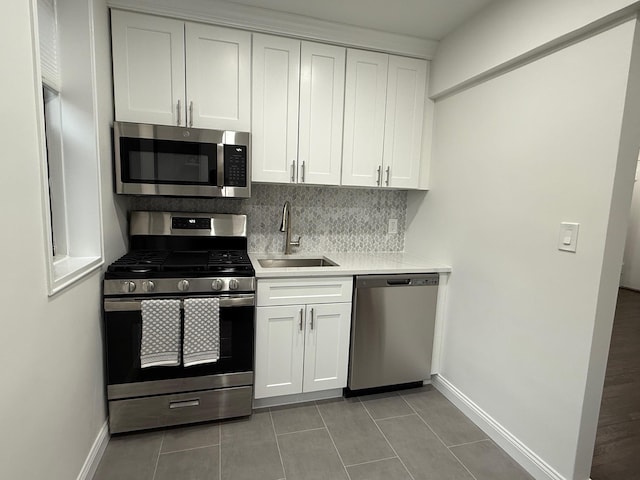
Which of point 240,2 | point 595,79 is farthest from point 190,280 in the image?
point 595,79

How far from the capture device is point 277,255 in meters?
2.55

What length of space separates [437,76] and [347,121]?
73 cm

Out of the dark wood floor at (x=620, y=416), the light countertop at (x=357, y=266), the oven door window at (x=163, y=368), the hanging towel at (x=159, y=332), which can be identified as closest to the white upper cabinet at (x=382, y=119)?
the light countertop at (x=357, y=266)

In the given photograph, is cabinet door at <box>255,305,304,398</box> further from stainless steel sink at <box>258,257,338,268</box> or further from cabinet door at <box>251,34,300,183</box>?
cabinet door at <box>251,34,300,183</box>

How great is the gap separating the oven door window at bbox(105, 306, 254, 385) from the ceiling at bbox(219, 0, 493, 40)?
181 centimetres

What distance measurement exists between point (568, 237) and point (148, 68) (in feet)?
A: 7.78

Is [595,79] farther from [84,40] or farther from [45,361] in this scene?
[45,361]

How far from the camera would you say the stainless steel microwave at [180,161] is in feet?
6.26

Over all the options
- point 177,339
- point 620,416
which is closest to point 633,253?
point 620,416

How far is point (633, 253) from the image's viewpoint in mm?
5277

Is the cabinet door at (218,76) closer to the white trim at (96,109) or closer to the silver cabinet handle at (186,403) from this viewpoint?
the white trim at (96,109)

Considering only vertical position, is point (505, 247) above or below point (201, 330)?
above

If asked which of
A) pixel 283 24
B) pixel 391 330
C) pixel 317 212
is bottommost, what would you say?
pixel 391 330

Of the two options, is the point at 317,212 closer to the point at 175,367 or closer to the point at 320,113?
the point at 320,113
